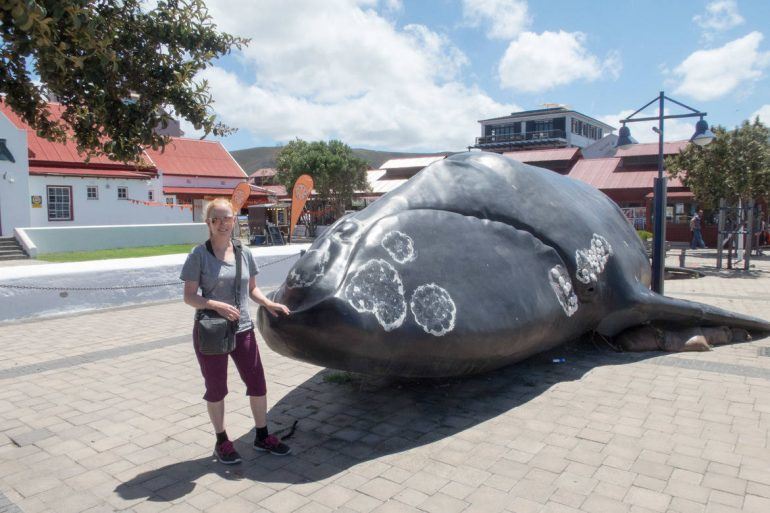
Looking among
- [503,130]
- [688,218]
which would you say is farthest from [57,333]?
[503,130]

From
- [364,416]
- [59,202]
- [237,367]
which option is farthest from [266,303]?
[59,202]

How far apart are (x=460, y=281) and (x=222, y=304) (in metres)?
2.03

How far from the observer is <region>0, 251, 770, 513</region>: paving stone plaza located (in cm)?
366

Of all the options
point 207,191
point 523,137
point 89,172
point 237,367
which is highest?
point 523,137

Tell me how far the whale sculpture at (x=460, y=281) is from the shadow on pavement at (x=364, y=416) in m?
0.43

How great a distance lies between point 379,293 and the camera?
4.48 metres

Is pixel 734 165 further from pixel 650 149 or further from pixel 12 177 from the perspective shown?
pixel 12 177

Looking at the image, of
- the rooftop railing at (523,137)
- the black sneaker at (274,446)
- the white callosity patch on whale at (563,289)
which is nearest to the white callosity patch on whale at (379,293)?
the black sneaker at (274,446)

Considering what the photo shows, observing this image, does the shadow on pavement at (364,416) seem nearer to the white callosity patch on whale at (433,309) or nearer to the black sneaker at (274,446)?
the black sneaker at (274,446)

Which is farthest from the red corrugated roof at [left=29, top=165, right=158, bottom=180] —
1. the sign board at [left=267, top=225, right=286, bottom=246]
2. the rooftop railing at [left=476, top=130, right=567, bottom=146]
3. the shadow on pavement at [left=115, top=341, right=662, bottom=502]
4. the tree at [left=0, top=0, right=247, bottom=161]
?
the rooftop railing at [left=476, top=130, right=567, bottom=146]

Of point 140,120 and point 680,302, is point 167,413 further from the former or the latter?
point 680,302

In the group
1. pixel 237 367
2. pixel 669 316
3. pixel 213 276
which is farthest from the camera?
pixel 669 316

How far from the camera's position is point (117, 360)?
718 centimetres

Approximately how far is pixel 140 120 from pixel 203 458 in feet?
9.72
